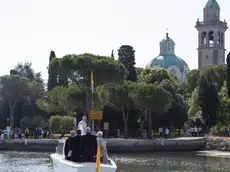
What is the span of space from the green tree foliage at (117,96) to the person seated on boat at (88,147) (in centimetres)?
3802

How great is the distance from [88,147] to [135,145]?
32030mm

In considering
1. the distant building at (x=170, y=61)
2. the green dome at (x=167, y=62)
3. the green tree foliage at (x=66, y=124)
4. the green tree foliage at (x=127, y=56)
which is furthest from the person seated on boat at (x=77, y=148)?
the green dome at (x=167, y=62)

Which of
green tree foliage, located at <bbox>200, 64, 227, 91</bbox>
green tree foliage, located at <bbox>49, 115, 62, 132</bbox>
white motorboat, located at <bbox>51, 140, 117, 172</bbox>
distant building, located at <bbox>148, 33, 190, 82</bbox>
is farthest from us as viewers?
distant building, located at <bbox>148, 33, 190, 82</bbox>

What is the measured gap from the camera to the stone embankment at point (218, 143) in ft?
162

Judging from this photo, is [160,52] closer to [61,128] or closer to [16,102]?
[16,102]

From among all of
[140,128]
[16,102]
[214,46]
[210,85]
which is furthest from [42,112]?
[214,46]

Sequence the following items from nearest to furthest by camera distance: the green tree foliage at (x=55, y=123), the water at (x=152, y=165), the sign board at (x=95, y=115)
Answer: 1. the sign board at (x=95, y=115)
2. the water at (x=152, y=165)
3. the green tree foliage at (x=55, y=123)

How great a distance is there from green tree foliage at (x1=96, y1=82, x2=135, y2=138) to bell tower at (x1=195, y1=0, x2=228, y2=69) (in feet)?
210

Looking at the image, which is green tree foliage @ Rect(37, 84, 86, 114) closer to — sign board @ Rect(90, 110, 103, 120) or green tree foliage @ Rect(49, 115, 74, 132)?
green tree foliage @ Rect(49, 115, 74, 132)

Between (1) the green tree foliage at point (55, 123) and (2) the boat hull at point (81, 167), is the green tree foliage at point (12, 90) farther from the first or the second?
(2) the boat hull at point (81, 167)

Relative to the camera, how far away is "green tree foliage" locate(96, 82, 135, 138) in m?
56.8

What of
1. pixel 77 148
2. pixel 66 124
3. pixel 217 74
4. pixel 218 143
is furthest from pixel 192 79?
pixel 77 148

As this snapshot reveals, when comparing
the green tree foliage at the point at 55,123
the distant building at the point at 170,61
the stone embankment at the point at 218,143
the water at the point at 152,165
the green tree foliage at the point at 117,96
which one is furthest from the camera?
the distant building at the point at 170,61

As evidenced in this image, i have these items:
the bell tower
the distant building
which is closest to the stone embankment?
the bell tower
